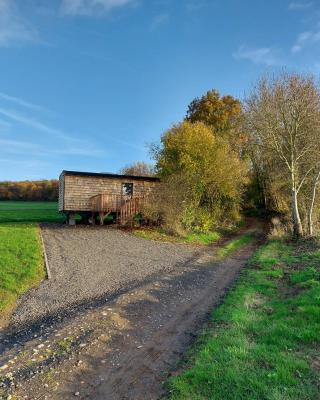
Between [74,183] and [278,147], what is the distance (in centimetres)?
1446

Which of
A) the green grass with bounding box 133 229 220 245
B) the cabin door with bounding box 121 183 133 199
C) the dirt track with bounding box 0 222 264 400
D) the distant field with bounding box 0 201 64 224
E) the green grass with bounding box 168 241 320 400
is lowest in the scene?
the dirt track with bounding box 0 222 264 400

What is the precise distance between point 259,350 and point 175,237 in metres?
16.0

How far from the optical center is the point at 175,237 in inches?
856

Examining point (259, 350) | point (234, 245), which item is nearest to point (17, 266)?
point (259, 350)

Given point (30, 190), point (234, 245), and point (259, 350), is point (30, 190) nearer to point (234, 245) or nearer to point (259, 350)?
point (234, 245)

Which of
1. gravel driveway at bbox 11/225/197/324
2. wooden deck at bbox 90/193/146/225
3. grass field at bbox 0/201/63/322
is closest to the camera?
gravel driveway at bbox 11/225/197/324

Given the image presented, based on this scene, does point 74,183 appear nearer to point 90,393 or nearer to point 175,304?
point 175,304

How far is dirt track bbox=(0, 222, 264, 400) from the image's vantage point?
5184mm

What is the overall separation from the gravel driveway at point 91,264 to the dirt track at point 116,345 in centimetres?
100

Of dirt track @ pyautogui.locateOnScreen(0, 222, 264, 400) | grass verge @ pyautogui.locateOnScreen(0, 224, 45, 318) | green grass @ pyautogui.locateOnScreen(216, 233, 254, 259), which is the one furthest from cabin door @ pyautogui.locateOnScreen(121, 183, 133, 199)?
dirt track @ pyautogui.locateOnScreen(0, 222, 264, 400)

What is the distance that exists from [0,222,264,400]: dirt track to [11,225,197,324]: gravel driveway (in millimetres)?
1004

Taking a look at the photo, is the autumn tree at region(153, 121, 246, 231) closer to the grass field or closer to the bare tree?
the bare tree

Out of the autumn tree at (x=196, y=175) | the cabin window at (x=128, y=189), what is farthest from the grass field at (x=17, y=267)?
the cabin window at (x=128, y=189)

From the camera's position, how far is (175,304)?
9102 mm
